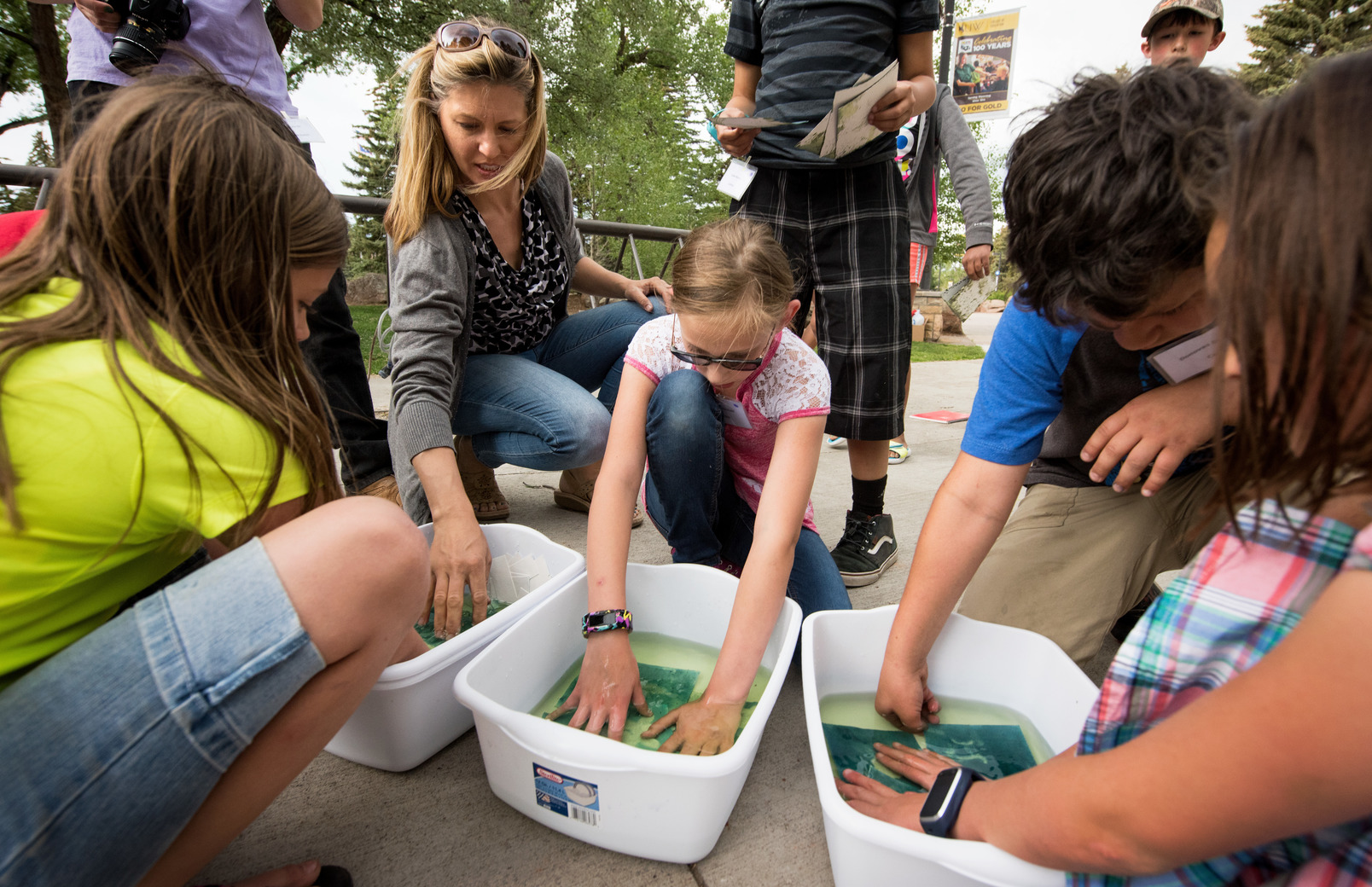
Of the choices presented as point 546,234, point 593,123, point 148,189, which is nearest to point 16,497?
point 148,189

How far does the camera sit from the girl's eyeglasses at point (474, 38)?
4.37 feet

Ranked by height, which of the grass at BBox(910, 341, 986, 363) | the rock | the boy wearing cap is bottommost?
the grass at BBox(910, 341, 986, 363)

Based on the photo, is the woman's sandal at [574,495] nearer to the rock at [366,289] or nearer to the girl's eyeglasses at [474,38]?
the girl's eyeglasses at [474,38]

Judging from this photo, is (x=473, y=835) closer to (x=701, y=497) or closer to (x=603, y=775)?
(x=603, y=775)

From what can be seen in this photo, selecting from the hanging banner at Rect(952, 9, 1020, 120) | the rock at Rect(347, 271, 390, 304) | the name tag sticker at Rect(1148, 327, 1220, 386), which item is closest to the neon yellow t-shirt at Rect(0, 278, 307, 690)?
the name tag sticker at Rect(1148, 327, 1220, 386)

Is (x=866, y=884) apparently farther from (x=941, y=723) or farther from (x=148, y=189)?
(x=148, y=189)

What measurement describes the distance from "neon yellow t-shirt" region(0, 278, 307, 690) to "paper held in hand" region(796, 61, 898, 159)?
1141 millimetres

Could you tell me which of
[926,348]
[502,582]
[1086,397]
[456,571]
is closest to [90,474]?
[456,571]

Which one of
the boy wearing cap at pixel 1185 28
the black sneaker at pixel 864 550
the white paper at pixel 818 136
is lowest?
the black sneaker at pixel 864 550

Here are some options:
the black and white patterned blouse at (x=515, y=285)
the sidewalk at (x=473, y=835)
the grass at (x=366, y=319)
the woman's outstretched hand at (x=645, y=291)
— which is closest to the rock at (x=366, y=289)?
the grass at (x=366, y=319)

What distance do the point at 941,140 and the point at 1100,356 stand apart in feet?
5.09

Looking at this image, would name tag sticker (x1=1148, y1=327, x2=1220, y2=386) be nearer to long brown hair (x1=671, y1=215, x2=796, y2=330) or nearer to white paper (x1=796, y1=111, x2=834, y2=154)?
long brown hair (x1=671, y1=215, x2=796, y2=330)

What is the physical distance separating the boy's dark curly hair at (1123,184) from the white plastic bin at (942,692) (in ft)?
1.64

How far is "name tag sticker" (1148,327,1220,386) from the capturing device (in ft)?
2.92
